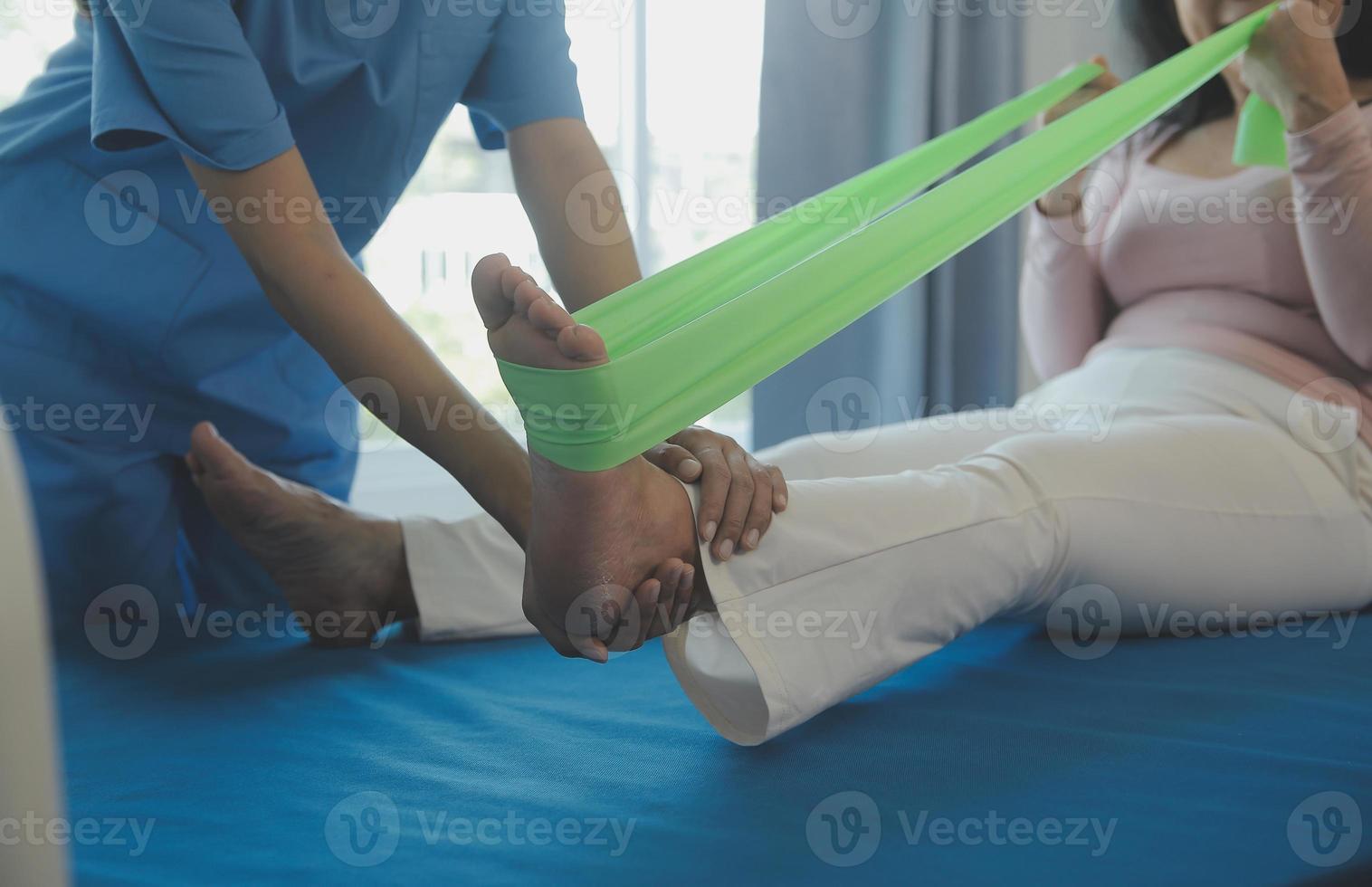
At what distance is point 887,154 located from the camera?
2.22 meters

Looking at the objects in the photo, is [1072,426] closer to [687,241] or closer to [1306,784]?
[1306,784]

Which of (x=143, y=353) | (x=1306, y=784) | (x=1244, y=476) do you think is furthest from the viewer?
(x=143, y=353)

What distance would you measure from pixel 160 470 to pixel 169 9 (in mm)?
551

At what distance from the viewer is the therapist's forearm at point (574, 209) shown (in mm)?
1078

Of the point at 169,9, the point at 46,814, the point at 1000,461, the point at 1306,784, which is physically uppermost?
the point at 169,9

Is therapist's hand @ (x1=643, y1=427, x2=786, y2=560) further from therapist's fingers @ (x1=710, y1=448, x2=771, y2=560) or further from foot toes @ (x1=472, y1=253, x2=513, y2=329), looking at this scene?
foot toes @ (x1=472, y1=253, x2=513, y2=329)

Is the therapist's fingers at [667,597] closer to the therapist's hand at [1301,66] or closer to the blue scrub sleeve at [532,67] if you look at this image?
the blue scrub sleeve at [532,67]

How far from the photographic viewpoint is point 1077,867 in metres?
0.63

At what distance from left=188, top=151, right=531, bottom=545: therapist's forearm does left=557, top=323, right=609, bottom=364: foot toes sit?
21 centimetres

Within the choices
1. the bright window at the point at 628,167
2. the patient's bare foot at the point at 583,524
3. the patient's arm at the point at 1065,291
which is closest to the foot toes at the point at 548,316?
the patient's bare foot at the point at 583,524

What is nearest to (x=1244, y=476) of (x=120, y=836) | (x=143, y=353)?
(x=120, y=836)

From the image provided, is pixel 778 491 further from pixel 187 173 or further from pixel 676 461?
pixel 187 173

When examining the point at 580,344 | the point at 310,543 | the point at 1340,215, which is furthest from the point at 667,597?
the point at 1340,215

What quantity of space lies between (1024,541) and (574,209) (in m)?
0.53
